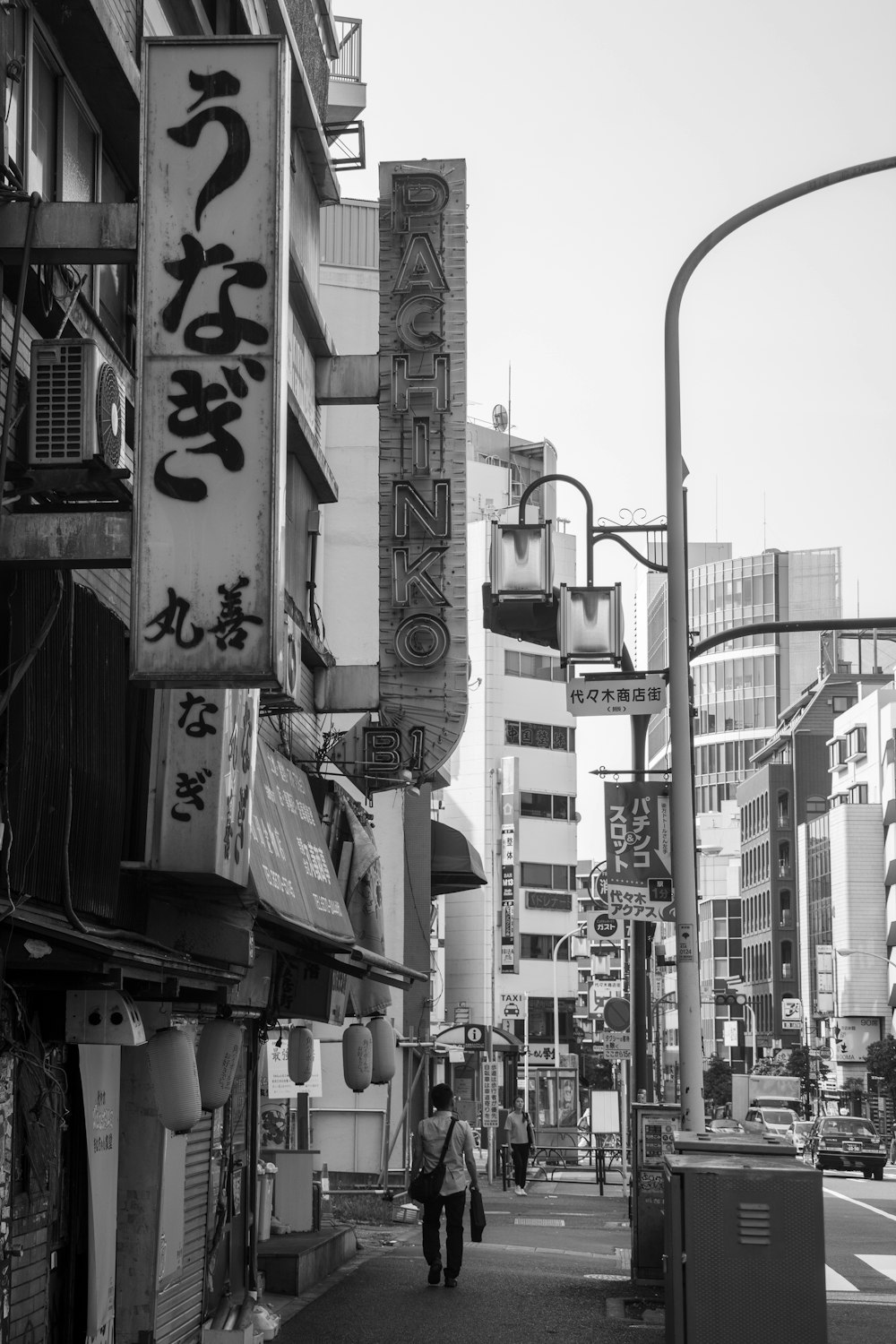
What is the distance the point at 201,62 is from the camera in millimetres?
8648

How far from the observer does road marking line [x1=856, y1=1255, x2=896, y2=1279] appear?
18.9 meters

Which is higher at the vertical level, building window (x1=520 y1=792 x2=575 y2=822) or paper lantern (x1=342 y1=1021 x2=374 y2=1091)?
building window (x1=520 y1=792 x2=575 y2=822)

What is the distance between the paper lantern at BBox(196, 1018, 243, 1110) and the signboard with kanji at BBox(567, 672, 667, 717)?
183 inches

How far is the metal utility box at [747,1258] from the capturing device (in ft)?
32.2

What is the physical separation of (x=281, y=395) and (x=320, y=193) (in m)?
14.7

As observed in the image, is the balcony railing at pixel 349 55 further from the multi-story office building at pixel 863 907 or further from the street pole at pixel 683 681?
the multi-story office building at pixel 863 907

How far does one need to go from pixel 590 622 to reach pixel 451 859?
21075 millimetres

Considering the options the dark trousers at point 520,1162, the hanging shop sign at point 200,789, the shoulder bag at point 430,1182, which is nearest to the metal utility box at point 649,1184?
the shoulder bag at point 430,1182

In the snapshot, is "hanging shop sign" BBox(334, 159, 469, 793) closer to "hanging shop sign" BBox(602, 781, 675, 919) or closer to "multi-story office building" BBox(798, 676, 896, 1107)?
"hanging shop sign" BBox(602, 781, 675, 919)

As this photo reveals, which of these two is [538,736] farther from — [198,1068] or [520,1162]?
[198,1068]

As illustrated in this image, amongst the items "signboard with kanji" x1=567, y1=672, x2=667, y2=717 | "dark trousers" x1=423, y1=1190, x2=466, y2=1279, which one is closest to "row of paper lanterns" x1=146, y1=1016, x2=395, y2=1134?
"dark trousers" x1=423, y1=1190, x2=466, y2=1279

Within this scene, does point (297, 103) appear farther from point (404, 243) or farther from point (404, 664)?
point (404, 664)

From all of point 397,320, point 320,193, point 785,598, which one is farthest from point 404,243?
point 785,598

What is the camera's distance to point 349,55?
32.3 metres
